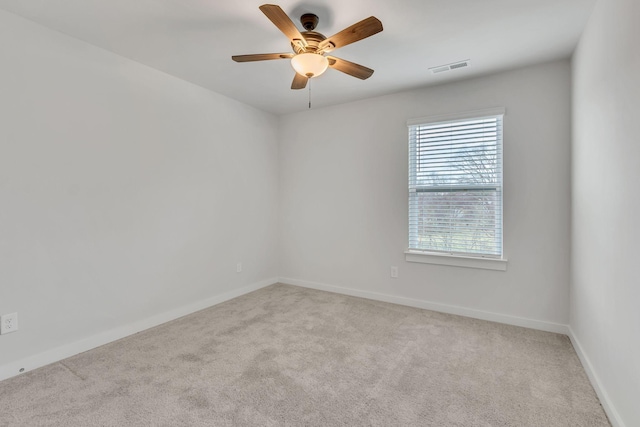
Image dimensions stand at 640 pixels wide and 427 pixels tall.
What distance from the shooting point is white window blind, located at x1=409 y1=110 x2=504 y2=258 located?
3.06 m

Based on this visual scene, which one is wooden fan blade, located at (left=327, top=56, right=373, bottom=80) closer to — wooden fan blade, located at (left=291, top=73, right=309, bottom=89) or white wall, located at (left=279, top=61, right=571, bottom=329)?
wooden fan blade, located at (left=291, top=73, right=309, bottom=89)

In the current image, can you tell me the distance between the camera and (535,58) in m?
2.68

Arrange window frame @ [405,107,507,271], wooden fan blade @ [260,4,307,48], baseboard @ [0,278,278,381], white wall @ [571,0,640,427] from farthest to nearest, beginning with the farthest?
window frame @ [405,107,507,271]
baseboard @ [0,278,278,381]
wooden fan blade @ [260,4,307,48]
white wall @ [571,0,640,427]

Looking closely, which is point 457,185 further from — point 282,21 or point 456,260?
point 282,21

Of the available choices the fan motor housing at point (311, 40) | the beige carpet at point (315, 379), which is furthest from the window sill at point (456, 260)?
the fan motor housing at point (311, 40)

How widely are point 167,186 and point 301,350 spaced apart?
6.74ft

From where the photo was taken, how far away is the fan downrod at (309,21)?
2.03 m

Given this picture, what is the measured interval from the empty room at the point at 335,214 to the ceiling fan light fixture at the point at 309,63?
0.4 inches

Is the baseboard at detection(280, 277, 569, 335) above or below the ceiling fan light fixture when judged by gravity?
below

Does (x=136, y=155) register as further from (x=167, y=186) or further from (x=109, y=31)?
(x=109, y=31)

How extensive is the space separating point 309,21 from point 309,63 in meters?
0.29

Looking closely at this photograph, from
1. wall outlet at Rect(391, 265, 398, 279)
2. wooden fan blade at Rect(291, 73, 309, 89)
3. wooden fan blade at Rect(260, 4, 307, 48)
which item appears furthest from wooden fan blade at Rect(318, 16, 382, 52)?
wall outlet at Rect(391, 265, 398, 279)

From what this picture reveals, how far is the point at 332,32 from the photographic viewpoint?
228cm

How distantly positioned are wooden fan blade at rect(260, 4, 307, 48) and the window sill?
2.46m
